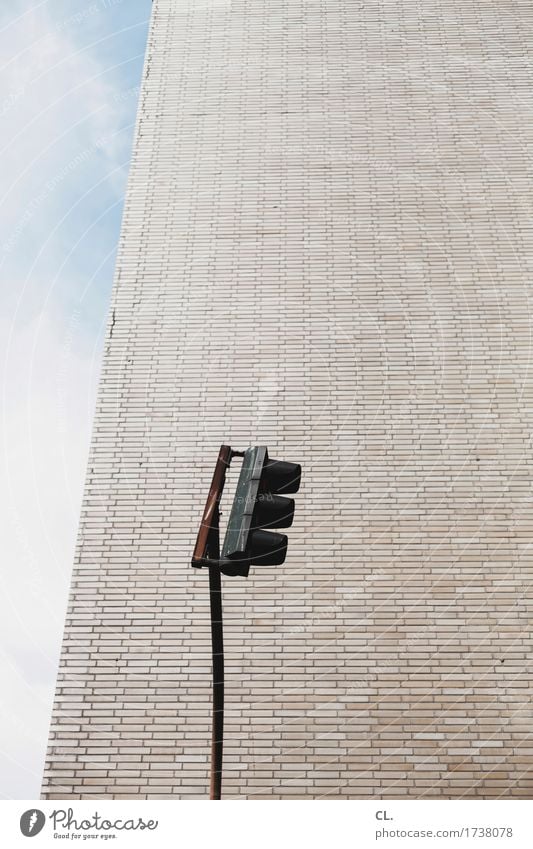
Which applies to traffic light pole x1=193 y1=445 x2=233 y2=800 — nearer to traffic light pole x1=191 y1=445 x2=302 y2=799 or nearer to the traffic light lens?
traffic light pole x1=191 y1=445 x2=302 y2=799

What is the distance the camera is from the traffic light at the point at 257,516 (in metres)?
4.05

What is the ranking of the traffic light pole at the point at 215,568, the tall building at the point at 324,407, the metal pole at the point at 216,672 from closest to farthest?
the traffic light pole at the point at 215,568 → the metal pole at the point at 216,672 → the tall building at the point at 324,407

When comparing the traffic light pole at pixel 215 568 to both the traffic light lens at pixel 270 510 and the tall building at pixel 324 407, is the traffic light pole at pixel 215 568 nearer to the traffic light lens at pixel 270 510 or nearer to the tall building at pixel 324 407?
the traffic light lens at pixel 270 510

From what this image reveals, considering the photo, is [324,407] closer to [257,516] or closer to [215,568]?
[215,568]

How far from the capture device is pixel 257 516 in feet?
13.6

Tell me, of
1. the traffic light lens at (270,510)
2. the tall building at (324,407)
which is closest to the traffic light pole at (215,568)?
the traffic light lens at (270,510)

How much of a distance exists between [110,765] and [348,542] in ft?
9.62

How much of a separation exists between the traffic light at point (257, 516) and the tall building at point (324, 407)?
3.19 metres

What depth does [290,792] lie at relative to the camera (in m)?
6.42

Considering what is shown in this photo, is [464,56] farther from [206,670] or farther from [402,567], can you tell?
[206,670]

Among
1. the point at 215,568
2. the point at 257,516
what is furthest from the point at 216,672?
the point at 257,516

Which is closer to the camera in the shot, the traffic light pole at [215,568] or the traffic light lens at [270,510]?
the traffic light lens at [270,510]

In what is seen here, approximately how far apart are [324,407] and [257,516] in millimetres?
4393
